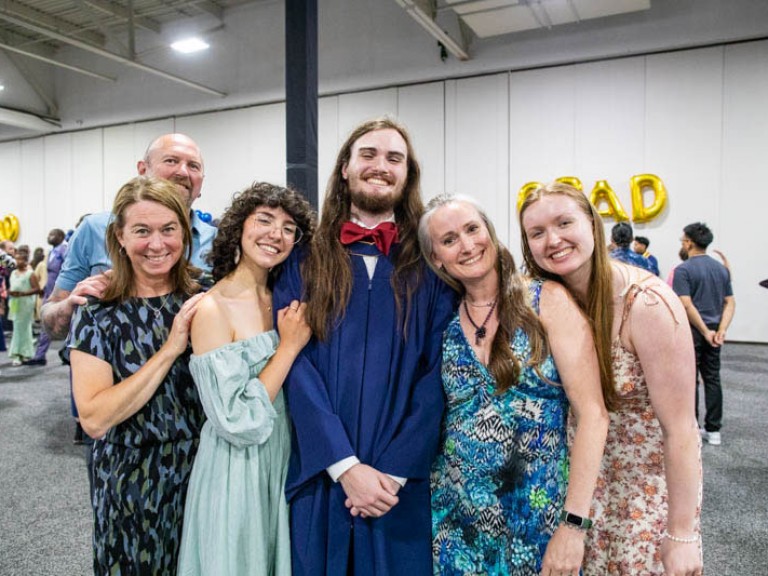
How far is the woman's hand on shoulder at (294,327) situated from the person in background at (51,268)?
18.2 ft

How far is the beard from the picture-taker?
1.86 metres

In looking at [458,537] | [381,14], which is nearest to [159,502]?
[458,537]

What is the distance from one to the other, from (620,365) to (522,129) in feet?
28.7

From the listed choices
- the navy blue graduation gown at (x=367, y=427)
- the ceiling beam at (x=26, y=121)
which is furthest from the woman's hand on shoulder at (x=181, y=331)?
the ceiling beam at (x=26, y=121)

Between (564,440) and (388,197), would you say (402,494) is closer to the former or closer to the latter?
(564,440)

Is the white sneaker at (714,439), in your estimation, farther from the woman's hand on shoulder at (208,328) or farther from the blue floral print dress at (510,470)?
the woman's hand on shoulder at (208,328)

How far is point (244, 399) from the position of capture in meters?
1.57

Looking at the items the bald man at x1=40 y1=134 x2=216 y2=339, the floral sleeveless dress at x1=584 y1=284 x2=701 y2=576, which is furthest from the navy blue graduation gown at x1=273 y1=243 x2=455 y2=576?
the bald man at x1=40 y1=134 x2=216 y2=339

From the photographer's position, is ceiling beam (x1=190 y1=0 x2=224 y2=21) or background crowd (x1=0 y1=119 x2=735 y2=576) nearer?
background crowd (x1=0 y1=119 x2=735 y2=576)

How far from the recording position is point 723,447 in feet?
14.5

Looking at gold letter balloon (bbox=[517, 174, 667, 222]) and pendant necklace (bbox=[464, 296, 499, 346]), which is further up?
gold letter balloon (bbox=[517, 174, 667, 222])

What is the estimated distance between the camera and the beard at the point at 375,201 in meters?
1.86

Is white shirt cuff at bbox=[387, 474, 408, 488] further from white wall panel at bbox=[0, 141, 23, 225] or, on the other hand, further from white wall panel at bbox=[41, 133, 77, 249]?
white wall panel at bbox=[0, 141, 23, 225]

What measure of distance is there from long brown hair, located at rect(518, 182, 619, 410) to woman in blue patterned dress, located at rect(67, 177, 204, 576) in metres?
1.04
